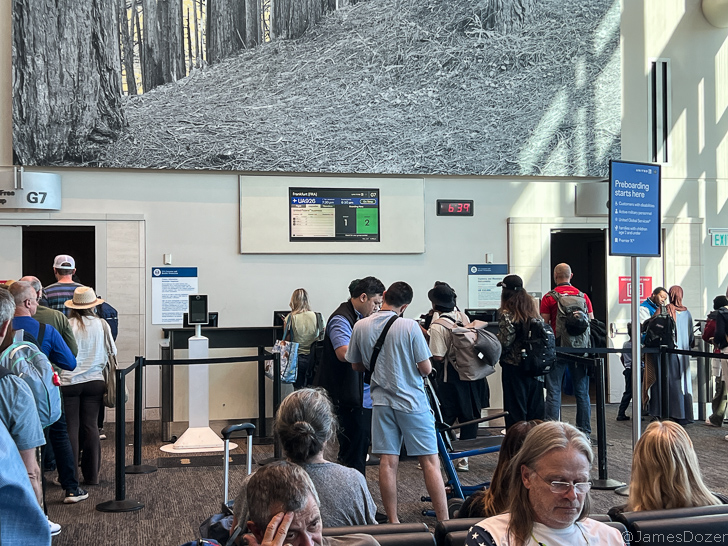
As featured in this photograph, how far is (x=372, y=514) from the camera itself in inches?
122

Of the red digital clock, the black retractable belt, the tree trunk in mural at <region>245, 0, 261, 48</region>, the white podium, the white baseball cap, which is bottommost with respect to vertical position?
the white podium

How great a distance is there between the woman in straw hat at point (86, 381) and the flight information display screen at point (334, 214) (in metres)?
3.90

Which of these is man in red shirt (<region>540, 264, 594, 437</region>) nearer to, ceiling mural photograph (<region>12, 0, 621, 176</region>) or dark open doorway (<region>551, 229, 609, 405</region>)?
ceiling mural photograph (<region>12, 0, 621, 176</region>)

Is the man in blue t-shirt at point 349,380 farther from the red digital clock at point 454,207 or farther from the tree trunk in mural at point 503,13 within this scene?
the tree trunk in mural at point 503,13

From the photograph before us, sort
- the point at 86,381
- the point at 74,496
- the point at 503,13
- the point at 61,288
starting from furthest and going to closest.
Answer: the point at 503,13 < the point at 61,288 < the point at 86,381 < the point at 74,496

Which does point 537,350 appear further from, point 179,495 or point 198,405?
point 198,405

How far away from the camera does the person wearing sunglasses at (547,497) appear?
2178mm

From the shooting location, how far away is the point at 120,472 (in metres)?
5.30

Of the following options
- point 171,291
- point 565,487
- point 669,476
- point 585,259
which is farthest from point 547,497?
point 585,259

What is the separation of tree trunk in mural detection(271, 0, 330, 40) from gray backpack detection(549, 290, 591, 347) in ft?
15.2

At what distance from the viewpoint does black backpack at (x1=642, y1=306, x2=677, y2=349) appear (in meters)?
8.25

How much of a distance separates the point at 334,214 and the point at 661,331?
4.03 m

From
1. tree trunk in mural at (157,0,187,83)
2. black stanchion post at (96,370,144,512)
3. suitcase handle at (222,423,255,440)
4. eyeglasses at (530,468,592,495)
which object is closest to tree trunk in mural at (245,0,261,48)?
tree trunk in mural at (157,0,187,83)

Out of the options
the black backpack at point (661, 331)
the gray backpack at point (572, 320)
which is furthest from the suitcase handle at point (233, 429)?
the black backpack at point (661, 331)
